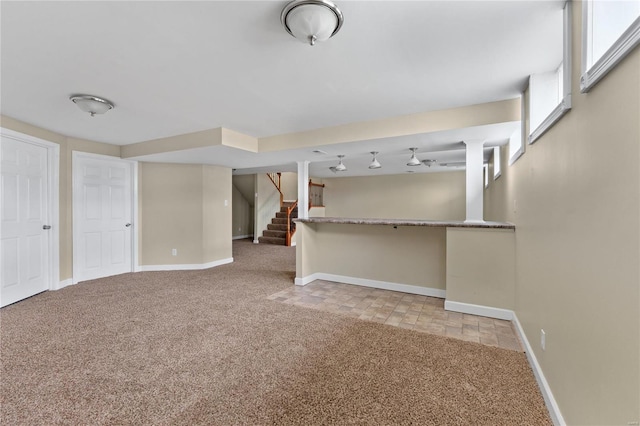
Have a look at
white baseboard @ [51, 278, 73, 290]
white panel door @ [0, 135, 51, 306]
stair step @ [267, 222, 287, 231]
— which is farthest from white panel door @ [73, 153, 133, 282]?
stair step @ [267, 222, 287, 231]

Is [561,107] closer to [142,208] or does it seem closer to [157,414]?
[157,414]

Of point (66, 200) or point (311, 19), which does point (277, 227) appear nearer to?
point (66, 200)

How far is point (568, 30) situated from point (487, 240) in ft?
6.94

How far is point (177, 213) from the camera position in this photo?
5.20 m

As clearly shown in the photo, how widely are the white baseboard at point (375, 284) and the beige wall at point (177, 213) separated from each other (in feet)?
7.31

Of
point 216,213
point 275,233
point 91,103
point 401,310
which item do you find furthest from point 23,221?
point 275,233

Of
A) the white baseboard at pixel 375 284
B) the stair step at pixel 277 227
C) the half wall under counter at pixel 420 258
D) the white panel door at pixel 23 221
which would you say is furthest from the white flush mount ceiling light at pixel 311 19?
the stair step at pixel 277 227

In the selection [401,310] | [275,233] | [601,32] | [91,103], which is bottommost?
[401,310]

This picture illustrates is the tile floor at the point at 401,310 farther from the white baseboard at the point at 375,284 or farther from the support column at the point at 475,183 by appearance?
the support column at the point at 475,183

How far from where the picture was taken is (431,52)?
1865 millimetres

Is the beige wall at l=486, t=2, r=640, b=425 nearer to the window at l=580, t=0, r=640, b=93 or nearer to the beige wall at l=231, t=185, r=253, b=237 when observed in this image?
the window at l=580, t=0, r=640, b=93

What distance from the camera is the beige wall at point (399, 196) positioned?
7672 mm

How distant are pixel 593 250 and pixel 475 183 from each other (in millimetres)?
2154

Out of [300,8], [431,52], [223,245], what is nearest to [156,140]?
[223,245]
